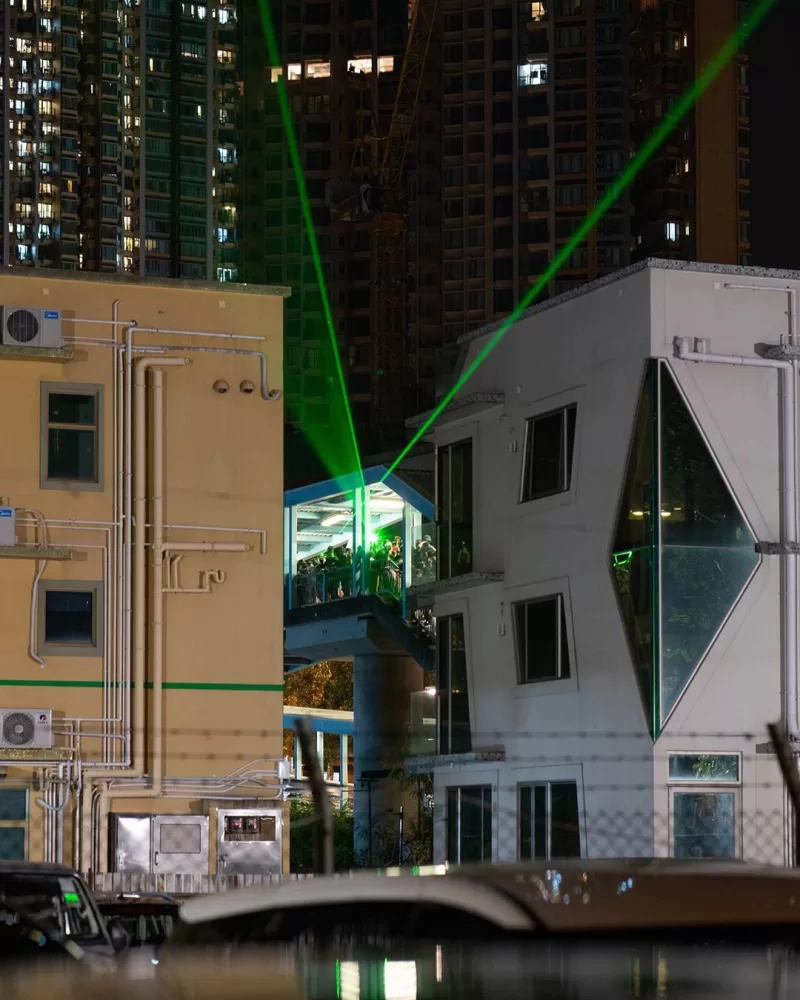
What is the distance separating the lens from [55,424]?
25.0m

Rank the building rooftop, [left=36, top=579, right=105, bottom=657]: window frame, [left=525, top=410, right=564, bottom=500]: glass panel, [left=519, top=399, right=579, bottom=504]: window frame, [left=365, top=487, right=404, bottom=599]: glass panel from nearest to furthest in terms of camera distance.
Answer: the building rooftop
[left=36, top=579, right=105, bottom=657]: window frame
[left=519, top=399, right=579, bottom=504]: window frame
[left=525, top=410, right=564, bottom=500]: glass panel
[left=365, top=487, right=404, bottom=599]: glass panel

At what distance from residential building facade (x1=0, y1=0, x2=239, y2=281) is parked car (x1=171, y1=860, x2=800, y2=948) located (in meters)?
128

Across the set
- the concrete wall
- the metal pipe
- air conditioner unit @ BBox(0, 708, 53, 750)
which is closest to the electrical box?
air conditioner unit @ BBox(0, 708, 53, 750)

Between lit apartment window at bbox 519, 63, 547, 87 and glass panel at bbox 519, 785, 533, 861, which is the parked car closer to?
glass panel at bbox 519, 785, 533, 861

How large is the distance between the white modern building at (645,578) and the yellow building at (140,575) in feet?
10.7

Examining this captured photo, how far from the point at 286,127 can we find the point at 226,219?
807 cm

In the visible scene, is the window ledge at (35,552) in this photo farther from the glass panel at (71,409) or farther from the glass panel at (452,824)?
the glass panel at (452,824)

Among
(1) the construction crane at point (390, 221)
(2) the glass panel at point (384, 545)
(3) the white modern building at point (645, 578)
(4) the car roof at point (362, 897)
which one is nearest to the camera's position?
(4) the car roof at point (362, 897)

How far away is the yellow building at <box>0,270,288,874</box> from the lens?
23.9 metres

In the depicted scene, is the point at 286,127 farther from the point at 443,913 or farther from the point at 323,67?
the point at 443,913

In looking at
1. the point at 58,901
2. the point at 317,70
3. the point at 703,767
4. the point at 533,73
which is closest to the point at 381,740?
the point at 703,767

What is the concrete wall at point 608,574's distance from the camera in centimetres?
2266

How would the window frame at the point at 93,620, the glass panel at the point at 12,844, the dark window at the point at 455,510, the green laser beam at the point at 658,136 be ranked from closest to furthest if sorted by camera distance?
1. the glass panel at the point at 12,844
2. the window frame at the point at 93,620
3. the dark window at the point at 455,510
4. the green laser beam at the point at 658,136

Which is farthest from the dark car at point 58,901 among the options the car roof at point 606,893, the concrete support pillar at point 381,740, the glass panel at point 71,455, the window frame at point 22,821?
the concrete support pillar at point 381,740
